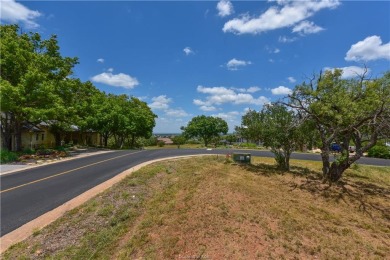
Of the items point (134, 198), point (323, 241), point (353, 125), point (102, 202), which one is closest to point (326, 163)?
point (353, 125)

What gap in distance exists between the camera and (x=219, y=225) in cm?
730

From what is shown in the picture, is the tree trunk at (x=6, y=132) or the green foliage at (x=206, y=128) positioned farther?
the green foliage at (x=206, y=128)

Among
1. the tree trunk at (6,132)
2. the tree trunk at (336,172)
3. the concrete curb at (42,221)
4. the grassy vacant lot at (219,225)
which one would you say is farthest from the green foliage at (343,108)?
the tree trunk at (6,132)

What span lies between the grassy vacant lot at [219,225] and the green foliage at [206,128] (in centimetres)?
5700

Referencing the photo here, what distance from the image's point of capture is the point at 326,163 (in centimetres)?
1436

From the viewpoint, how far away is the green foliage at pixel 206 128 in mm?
70456

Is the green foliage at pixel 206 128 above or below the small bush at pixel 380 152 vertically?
above

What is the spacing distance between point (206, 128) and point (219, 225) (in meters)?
63.2

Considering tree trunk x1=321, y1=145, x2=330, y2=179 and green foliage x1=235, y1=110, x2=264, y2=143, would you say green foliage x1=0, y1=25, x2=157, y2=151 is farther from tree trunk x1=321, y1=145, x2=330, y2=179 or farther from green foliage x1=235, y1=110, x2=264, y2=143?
tree trunk x1=321, y1=145, x2=330, y2=179

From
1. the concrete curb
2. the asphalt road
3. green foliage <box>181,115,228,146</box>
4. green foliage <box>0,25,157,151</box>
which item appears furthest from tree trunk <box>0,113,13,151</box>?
green foliage <box>181,115,228,146</box>

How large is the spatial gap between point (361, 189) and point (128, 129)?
3386 centimetres

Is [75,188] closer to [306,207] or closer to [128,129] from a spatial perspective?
[306,207]

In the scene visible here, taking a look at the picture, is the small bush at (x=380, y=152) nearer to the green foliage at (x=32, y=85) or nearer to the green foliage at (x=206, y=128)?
the green foliage at (x=32, y=85)

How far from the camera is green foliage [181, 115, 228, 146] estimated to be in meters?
70.5
